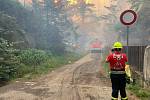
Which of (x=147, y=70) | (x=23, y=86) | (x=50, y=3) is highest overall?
(x=50, y=3)

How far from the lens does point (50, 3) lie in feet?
145

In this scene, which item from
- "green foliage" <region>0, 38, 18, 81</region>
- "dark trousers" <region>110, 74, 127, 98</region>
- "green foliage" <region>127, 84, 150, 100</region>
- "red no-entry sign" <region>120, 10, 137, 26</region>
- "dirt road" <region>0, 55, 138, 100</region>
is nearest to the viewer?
"dark trousers" <region>110, 74, 127, 98</region>

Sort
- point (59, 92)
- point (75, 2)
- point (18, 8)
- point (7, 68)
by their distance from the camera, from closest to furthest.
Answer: point (59, 92), point (7, 68), point (18, 8), point (75, 2)

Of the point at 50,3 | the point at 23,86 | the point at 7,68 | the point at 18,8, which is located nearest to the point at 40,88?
the point at 23,86

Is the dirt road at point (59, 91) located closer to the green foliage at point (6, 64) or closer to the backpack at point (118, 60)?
the green foliage at point (6, 64)

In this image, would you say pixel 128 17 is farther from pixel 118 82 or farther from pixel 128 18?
pixel 118 82

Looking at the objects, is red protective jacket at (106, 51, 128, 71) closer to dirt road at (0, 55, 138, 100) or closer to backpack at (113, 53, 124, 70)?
backpack at (113, 53, 124, 70)

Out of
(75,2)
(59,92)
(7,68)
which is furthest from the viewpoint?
(75,2)

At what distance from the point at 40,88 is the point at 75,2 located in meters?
67.0

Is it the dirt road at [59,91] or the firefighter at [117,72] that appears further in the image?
the dirt road at [59,91]

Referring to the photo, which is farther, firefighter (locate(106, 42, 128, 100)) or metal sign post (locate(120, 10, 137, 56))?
metal sign post (locate(120, 10, 137, 56))

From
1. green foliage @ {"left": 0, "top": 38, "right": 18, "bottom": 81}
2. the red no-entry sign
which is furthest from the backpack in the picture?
green foliage @ {"left": 0, "top": 38, "right": 18, "bottom": 81}

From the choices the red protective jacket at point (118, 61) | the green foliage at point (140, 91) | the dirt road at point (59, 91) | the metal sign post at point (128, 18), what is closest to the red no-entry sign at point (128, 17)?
the metal sign post at point (128, 18)

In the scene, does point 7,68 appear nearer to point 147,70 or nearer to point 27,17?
point 147,70
